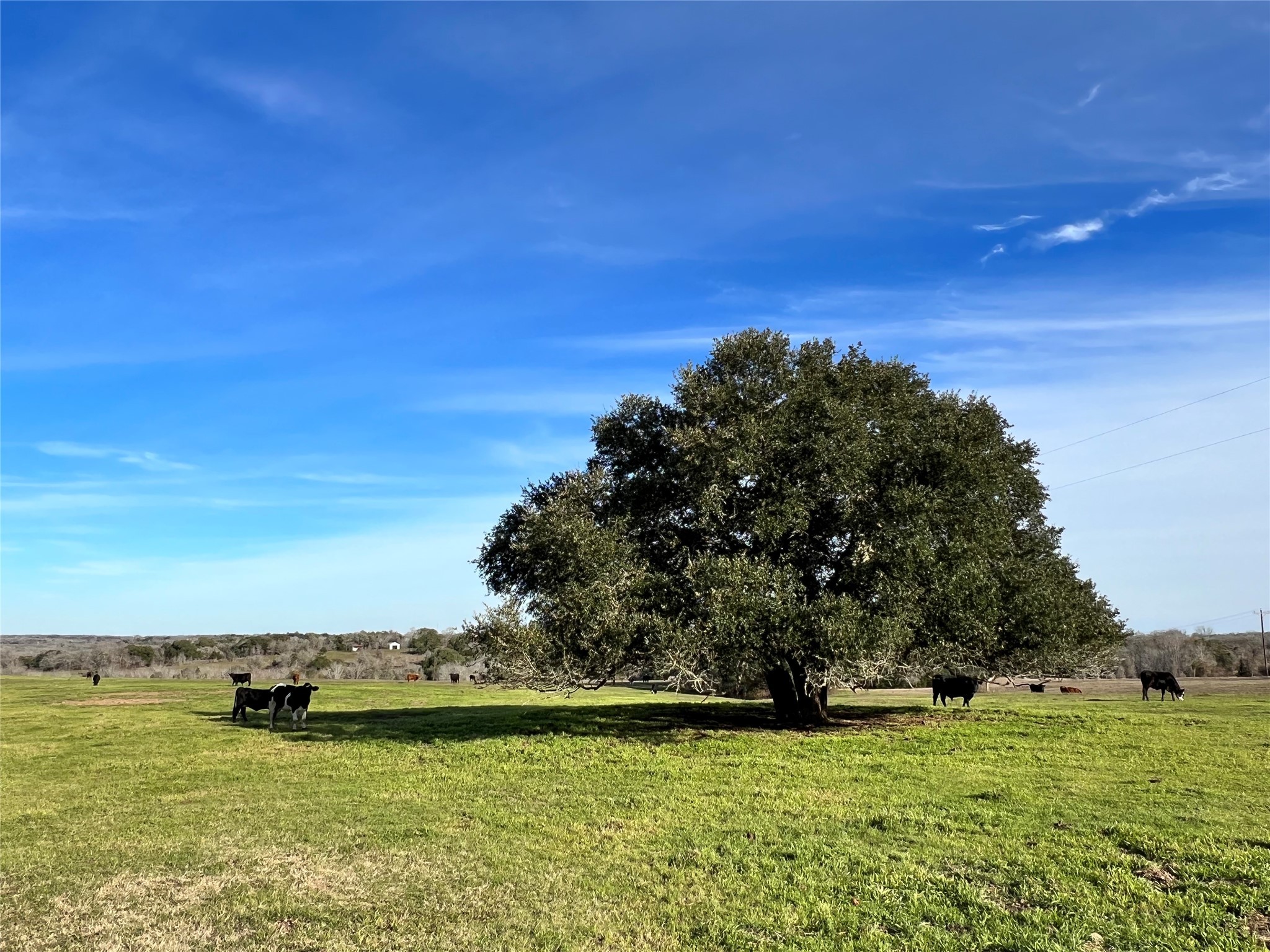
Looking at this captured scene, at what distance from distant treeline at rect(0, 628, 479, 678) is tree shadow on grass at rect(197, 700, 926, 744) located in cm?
2632

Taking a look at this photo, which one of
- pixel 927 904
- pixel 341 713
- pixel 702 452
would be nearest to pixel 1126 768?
pixel 927 904

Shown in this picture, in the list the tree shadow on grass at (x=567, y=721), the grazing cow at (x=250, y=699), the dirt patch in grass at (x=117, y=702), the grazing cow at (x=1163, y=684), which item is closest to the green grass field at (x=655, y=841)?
the tree shadow on grass at (x=567, y=721)

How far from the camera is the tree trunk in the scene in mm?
27578

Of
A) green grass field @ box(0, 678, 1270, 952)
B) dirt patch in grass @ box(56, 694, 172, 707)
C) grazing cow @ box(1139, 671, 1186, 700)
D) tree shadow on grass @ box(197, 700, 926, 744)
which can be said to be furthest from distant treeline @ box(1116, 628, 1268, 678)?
dirt patch in grass @ box(56, 694, 172, 707)

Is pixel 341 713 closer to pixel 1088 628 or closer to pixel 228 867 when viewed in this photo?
pixel 228 867

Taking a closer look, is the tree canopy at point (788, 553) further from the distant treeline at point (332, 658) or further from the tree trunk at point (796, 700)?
the distant treeline at point (332, 658)

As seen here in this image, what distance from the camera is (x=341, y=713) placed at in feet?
121

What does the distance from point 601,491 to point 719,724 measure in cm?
940

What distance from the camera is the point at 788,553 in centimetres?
2389

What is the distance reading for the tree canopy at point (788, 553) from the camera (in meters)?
22.1

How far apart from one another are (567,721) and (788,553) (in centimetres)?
1136

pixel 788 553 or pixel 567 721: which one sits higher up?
pixel 788 553

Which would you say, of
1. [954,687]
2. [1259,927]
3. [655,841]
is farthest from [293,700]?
[1259,927]

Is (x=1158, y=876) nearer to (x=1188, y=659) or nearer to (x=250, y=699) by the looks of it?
(x=250, y=699)
